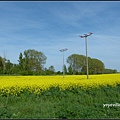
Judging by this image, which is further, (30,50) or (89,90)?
(30,50)

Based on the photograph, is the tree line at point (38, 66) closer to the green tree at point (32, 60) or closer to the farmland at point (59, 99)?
the green tree at point (32, 60)

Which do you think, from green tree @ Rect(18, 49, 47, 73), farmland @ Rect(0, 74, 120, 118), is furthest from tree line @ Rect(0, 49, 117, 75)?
farmland @ Rect(0, 74, 120, 118)

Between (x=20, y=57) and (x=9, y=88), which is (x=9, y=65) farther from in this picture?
(x=9, y=88)

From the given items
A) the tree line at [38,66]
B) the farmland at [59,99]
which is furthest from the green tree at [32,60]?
the farmland at [59,99]

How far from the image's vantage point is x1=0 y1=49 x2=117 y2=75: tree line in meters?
51.2

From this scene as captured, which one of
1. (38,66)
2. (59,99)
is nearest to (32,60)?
(38,66)

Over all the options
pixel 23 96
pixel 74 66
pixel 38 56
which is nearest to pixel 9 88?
pixel 23 96

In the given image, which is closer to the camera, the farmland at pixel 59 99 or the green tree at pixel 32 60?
the farmland at pixel 59 99

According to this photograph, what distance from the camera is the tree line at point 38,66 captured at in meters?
51.2

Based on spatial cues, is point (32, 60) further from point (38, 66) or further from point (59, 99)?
point (59, 99)

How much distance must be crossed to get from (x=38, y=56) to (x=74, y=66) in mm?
13851

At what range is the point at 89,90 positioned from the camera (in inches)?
455

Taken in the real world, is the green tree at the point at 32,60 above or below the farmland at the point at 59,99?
above

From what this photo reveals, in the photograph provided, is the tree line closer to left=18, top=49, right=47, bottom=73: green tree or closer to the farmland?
left=18, top=49, right=47, bottom=73: green tree
